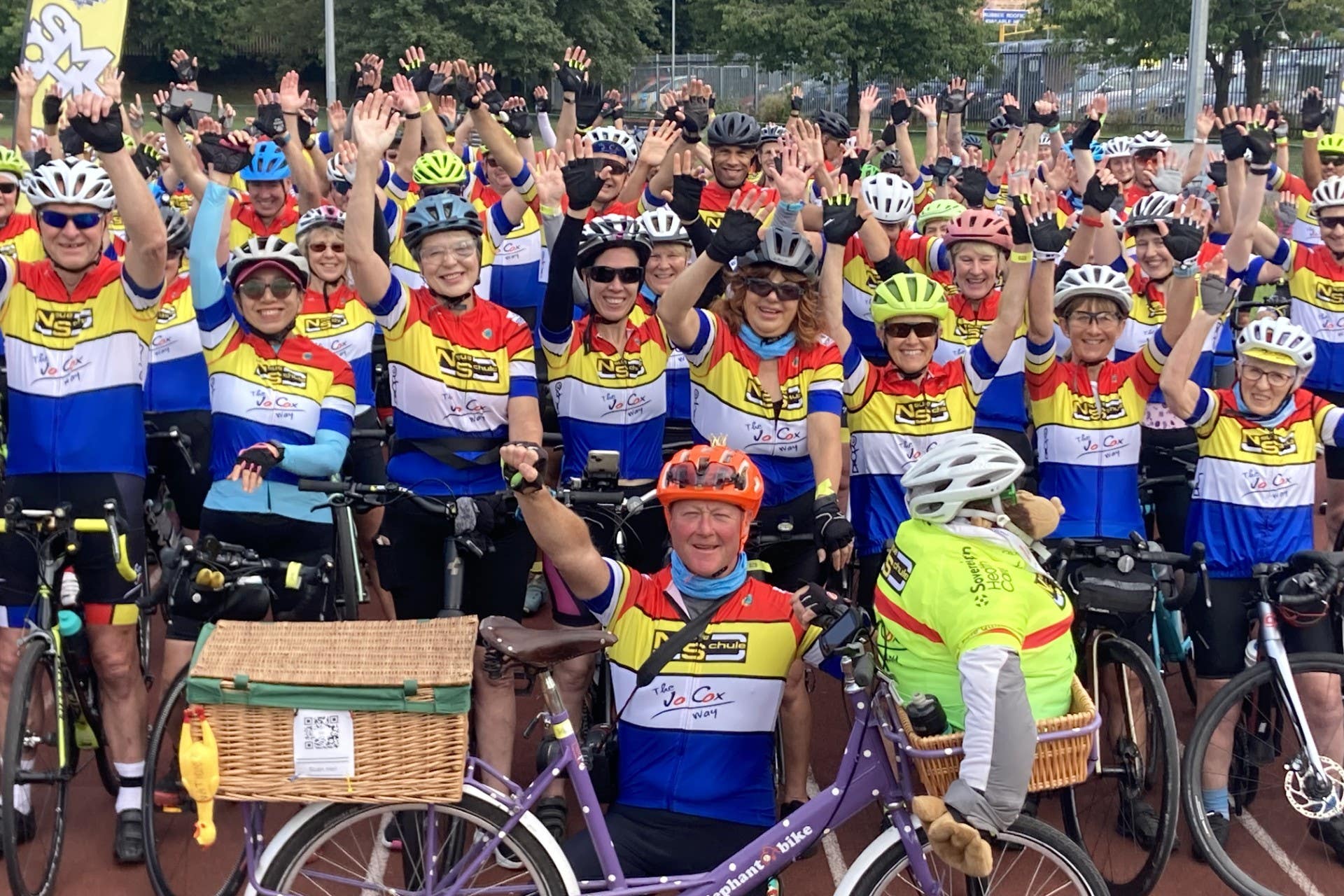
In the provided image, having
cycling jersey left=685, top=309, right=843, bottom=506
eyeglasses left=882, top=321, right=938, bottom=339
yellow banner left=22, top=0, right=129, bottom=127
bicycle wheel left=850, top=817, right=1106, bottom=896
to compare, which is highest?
yellow banner left=22, top=0, right=129, bottom=127

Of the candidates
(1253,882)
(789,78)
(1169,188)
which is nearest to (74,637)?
(1253,882)

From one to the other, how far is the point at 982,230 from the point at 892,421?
167 centimetres

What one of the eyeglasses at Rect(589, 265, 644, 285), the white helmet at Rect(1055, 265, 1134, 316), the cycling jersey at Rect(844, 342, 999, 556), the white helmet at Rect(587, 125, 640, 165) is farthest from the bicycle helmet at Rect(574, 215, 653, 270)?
the white helmet at Rect(587, 125, 640, 165)

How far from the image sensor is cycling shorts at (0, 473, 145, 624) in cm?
534

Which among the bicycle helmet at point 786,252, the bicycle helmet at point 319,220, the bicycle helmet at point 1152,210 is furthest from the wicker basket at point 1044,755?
the bicycle helmet at point 1152,210

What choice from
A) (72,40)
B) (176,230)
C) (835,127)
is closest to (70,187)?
(176,230)

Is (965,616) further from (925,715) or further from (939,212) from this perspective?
(939,212)

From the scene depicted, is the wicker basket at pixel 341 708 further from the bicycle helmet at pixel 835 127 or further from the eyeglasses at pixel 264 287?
the bicycle helmet at pixel 835 127

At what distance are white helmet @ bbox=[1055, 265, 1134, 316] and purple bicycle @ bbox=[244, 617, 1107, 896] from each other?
Answer: 254 cm

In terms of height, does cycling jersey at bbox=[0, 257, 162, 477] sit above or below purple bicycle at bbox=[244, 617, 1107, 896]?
above

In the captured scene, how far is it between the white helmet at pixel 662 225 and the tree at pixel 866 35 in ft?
106

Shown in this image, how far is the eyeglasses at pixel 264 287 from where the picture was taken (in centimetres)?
557

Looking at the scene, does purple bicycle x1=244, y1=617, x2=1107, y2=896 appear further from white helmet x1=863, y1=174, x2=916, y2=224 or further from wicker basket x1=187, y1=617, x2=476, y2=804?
white helmet x1=863, y1=174, x2=916, y2=224

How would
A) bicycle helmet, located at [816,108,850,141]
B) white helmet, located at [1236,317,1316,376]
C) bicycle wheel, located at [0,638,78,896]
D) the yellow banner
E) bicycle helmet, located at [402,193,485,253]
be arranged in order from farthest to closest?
the yellow banner
bicycle helmet, located at [816,108,850,141]
white helmet, located at [1236,317,1316,376]
bicycle helmet, located at [402,193,485,253]
bicycle wheel, located at [0,638,78,896]
